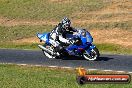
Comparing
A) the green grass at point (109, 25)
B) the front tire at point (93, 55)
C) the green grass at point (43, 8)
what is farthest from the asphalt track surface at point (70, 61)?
the green grass at point (43, 8)

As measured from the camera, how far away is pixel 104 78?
8797 millimetres

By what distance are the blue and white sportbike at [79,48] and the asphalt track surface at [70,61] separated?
0.94 feet

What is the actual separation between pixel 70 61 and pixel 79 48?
77cm

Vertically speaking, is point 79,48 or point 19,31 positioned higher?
point 79,48

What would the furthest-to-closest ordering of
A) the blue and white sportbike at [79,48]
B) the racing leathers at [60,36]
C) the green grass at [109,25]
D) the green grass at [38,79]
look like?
1. the green grass at [109,25]
2. the racing leathers at [60,36]
3. the blue and white sportbike at [79,48]
4. the green grass at [38,79]

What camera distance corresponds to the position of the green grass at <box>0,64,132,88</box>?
13802mm

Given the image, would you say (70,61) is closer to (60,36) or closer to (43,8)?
(60,36)

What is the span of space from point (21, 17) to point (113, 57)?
808 inches

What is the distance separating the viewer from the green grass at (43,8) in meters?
41.6

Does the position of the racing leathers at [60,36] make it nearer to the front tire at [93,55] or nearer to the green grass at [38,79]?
the front tire at [93,55]

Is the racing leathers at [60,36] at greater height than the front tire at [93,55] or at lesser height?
greater

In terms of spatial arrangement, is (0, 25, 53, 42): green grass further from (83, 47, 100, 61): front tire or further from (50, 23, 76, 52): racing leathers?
(83, 47, 100, 61): front tire

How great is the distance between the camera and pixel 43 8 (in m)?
44.3

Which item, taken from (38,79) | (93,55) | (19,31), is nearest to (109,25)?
(19,31)
